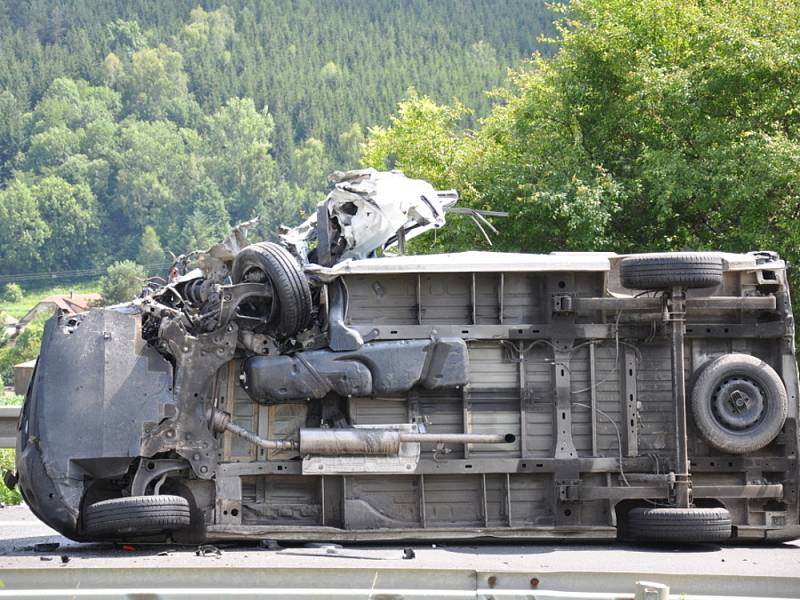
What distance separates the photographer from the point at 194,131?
18500 cm

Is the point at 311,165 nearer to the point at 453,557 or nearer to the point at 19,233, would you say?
the point at 19,233

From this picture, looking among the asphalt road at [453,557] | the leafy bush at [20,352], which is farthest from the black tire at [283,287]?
the leafy bush at [20,352]

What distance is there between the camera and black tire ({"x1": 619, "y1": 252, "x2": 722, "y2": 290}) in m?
10.2

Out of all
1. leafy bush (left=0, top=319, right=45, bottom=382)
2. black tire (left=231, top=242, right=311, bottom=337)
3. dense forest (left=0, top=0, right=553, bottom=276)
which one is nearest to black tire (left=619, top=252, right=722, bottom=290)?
black tire (left=231, top=242, right=311, bottom=337)

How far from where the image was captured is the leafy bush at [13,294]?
141750 mm

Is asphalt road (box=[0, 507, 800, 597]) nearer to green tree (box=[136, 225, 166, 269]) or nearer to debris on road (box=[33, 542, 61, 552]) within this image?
debris on road (box=[33, 542, 61, 552])

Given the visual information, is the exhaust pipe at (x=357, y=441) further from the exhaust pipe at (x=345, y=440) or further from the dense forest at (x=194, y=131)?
the dense forest at (x=194, y=131)

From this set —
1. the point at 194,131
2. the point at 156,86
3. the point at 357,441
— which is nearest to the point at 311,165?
the point at 194,131

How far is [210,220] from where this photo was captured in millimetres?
156000

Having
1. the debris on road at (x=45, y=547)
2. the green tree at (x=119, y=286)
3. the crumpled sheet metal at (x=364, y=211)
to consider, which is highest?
the green tree at (x=119, y=286)

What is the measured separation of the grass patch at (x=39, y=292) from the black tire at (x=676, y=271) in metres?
129

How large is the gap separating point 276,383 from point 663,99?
13.1 meters

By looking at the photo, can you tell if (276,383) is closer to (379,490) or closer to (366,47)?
(379,490)

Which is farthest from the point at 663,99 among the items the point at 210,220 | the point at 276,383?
the point at 210,220
